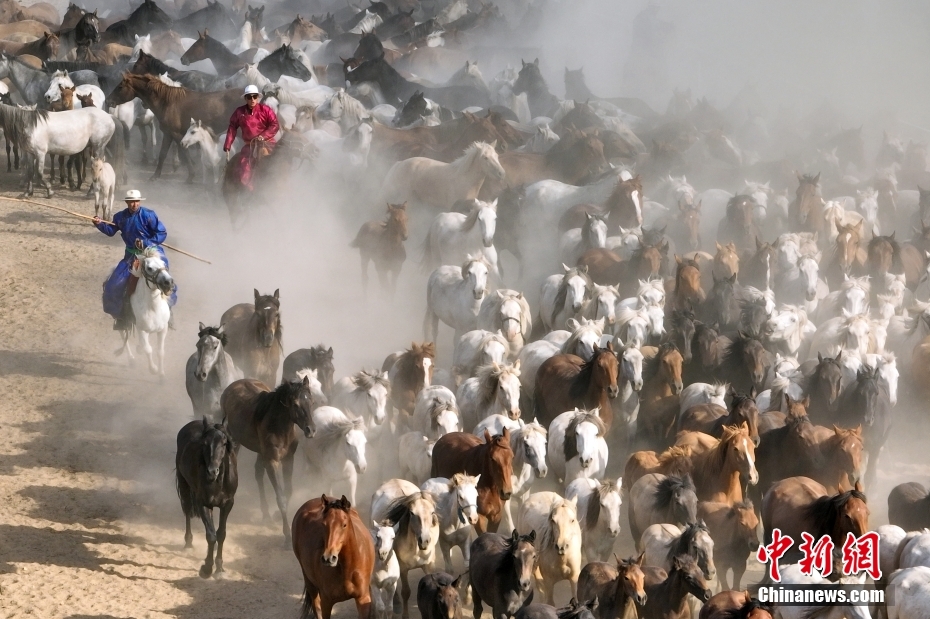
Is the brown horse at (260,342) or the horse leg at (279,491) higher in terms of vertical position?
the brown horse at (260,342)

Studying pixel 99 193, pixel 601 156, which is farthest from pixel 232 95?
pixel 601 156

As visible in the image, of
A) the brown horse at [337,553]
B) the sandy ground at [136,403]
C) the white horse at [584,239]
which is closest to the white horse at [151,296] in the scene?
the sandy ground at [136,403]

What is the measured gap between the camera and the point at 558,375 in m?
11.7

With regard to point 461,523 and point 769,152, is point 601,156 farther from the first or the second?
point 461,523

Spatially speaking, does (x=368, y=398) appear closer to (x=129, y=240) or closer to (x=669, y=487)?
(x=669, y=487)

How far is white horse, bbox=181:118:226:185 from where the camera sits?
19.7 m

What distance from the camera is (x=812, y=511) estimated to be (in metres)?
8.71

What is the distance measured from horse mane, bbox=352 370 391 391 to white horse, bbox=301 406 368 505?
422mm

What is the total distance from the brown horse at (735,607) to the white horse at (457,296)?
6756mm

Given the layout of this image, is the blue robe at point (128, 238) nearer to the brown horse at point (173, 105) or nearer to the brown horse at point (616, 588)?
the brown horse at point (616, 588)

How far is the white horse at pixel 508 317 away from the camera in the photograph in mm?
12992

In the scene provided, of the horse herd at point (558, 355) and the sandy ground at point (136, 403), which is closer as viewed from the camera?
the horse herd at point (558, 355)

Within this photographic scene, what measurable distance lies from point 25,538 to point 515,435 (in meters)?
4.55

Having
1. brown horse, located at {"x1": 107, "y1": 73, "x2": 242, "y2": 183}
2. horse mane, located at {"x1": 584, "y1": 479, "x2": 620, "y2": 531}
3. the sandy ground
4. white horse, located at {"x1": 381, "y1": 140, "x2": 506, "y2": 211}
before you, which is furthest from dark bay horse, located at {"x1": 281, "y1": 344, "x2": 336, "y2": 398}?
brown horse, located at {"x1": 107, "y1": 73, "x2": 242, "y2": 183}
